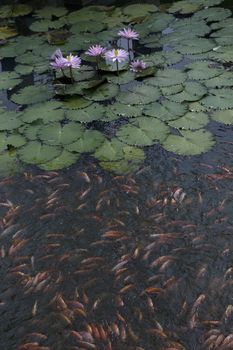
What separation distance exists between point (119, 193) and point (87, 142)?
75 cm

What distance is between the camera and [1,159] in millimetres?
4305

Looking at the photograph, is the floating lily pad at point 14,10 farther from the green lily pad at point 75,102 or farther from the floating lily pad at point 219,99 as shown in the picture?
the floating lily pad at point 219,99

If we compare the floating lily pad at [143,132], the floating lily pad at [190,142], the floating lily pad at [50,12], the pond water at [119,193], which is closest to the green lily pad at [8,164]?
the pond water at [119,193]

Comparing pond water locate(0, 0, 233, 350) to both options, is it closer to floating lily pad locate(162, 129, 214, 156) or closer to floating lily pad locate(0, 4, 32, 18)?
floating lily pad locate(162, 129, 214, 156)

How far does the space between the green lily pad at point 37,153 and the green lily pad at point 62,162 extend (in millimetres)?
39

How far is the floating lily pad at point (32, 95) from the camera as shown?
5.02 m

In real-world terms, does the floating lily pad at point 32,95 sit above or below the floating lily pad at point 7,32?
below

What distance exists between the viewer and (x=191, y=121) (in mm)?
4547

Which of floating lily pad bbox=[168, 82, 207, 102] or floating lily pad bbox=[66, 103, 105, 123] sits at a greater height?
floating lily pad bbox=[168, 82, 207, 102]

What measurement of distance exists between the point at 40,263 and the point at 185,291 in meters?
1.07

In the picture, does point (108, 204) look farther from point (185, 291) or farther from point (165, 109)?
point (165, 109)

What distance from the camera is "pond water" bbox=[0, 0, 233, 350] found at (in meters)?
2.89

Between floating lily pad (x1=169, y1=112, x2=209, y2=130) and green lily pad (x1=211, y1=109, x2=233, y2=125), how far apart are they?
0.09 metres

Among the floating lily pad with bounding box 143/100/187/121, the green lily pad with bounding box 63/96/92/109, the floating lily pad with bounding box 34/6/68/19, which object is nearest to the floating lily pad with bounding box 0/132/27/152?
the green lily pad with bounding box 63/96/92/109
